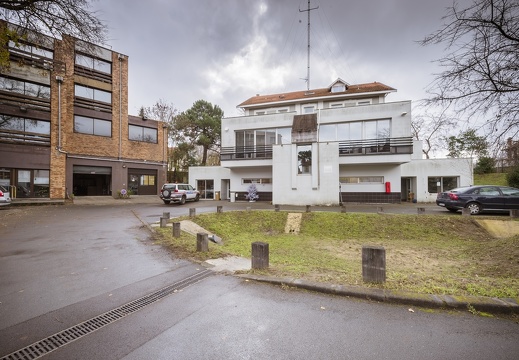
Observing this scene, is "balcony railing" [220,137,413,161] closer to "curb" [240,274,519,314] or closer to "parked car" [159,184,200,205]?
"parked car" [159,184,200,205]

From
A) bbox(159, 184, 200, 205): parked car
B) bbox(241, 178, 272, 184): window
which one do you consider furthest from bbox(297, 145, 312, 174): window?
bbox(159, 184, 200, 205): parked car

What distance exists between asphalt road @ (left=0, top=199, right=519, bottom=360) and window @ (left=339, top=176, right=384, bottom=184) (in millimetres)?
17872

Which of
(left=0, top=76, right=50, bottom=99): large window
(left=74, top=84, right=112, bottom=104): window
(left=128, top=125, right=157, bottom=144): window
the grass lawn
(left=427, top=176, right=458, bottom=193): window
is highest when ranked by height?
(left=74, top=84, right=112, bottom=104): window

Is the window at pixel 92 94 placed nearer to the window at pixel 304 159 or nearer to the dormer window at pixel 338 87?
the window at pixel 304 159

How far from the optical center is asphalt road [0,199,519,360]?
2.47 meters

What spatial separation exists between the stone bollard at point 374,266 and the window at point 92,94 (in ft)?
90.9

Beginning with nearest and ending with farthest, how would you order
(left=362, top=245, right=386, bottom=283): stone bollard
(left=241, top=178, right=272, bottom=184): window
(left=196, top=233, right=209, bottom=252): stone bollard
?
(left=362, top=245, right=386, bottom=283): stone bollard < (left=196, top=233, right=209, bottom=252): stone bollard < (left=241, top=178, right=272, bottom=184): window

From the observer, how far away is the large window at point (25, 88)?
18781 millimetres

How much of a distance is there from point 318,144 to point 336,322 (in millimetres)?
16567

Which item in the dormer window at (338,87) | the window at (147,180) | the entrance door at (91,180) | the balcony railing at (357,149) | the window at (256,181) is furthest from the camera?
the window at (147,180)

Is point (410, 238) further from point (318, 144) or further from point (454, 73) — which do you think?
point (318, 144)

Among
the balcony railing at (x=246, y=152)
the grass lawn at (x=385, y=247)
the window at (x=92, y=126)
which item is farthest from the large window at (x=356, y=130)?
the window at (x=92, y=126)

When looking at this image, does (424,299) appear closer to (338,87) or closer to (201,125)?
(338,87)

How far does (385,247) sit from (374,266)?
20.4 feet
